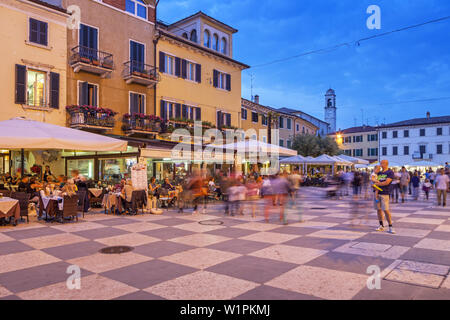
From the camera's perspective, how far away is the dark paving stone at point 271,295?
397 cm

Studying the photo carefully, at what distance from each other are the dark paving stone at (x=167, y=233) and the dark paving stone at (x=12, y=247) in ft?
8.17

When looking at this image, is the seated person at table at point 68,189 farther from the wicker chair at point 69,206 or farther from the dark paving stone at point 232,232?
the dark paving stone at point 232,232

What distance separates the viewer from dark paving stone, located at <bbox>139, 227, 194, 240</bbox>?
7.64m

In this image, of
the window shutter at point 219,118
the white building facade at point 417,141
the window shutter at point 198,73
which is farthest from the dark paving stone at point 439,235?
the white building facade at point 417,141

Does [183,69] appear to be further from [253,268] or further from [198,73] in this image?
[253,268]

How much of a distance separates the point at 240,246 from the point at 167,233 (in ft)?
7.11

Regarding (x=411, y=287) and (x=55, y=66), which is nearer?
(x=411, y=287)

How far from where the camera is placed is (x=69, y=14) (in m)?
17.0

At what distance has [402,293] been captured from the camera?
411 cm

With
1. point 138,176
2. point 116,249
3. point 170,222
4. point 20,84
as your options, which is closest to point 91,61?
point 20,84

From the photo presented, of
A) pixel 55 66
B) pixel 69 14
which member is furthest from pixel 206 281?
pixel 69 14

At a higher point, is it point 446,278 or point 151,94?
point 151,94
